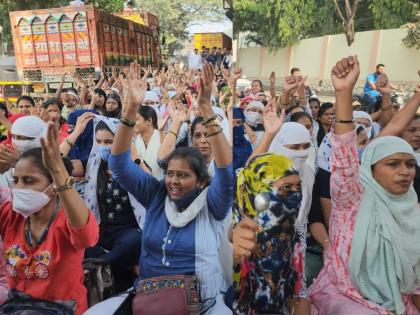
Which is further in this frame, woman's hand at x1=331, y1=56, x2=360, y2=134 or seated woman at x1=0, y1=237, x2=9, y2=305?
seated woman at x1=0, y1=237, x2=9, y2=305

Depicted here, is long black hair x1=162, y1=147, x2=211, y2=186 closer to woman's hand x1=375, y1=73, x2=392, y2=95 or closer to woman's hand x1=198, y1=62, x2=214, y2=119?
woman's hand x1=198, y1=62, x2=214, y2=119

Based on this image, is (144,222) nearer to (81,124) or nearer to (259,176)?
(259,176)

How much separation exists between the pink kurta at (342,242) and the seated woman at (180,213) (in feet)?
1.51

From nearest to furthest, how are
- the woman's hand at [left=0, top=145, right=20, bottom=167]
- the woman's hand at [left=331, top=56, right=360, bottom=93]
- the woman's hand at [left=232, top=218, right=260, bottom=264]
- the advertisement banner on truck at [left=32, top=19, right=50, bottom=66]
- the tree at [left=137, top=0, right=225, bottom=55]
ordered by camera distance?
the woman's hand at [left=232, top=218, right=260, bottom=264], the woman's hand at [left=331, top=56, right=360, bottom=93], the woman's hand at [left=0, top=145, right=20, bottom=167], the tree at [left=137, top=0, right=225, bottom=55], the advertisement banner on truck at [left=32, top=19, right=50, bottom=66]

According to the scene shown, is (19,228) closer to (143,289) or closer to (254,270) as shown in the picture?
(143,289)

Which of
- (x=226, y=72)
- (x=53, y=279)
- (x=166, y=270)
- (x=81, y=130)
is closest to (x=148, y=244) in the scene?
(x=166, y=270)

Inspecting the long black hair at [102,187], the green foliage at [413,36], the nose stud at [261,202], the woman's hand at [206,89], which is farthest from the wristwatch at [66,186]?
the green foliage at [413,36]

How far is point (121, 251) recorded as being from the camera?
2.46 metres

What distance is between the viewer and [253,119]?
3492 millimetres

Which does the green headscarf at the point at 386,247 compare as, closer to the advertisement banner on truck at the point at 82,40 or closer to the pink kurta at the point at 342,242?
the pink kurta at the point at 342,242

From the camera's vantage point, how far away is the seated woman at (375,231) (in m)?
1.58

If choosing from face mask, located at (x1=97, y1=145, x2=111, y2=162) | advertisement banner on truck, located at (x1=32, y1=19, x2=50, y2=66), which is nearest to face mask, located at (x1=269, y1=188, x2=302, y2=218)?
face mask, located at (x1=97, y1=145, x2=111, y2=162)

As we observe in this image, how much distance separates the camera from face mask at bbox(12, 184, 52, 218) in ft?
5.46

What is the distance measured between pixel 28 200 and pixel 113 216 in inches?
40.1
